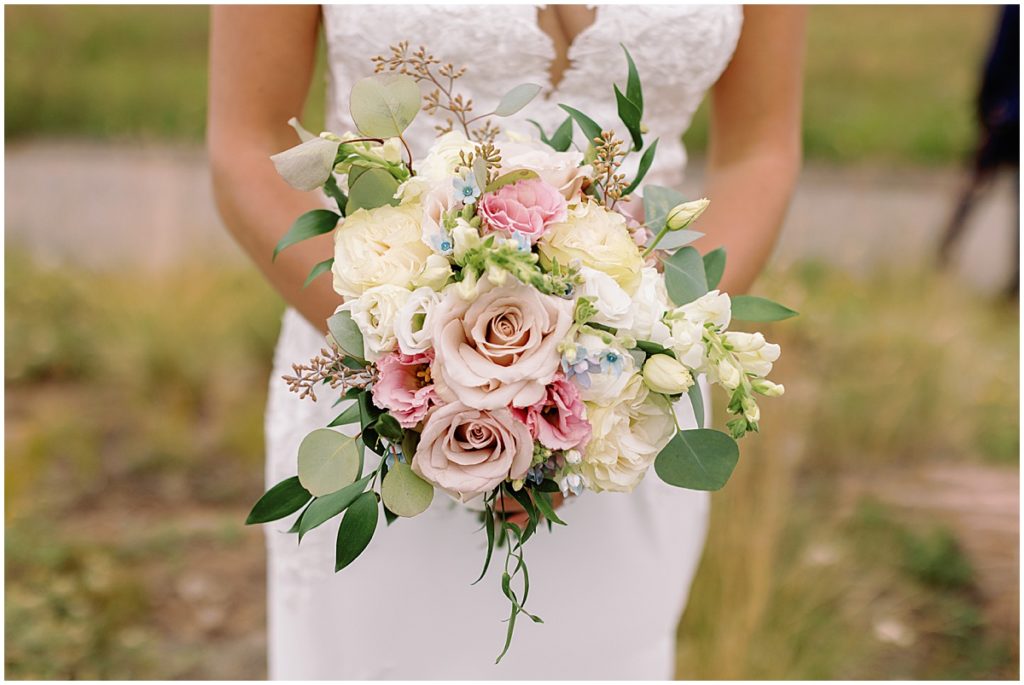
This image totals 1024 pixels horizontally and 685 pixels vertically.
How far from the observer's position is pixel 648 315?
1.12 metres

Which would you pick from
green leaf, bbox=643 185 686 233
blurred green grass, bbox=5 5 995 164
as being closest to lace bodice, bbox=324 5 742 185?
green leaf, bbox=643 185 686 233

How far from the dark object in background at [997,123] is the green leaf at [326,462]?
169 inches

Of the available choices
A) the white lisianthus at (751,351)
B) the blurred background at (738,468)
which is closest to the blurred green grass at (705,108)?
the blurred background at (738,468)

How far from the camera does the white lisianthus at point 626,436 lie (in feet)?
3.69

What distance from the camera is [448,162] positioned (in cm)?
116

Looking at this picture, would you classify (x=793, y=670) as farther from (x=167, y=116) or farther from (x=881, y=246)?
(x=167, y=116)

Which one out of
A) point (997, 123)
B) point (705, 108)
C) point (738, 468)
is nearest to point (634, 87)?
point (738, 468)

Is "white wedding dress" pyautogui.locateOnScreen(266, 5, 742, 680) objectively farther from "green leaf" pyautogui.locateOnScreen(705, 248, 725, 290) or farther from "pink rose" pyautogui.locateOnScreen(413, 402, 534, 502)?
"pink rose" pyautogui.locateOnScreen(413, 402, 534, 502)

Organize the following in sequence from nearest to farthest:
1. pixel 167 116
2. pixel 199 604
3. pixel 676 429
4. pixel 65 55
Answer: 1. pixel 676 429
2. pixel 199 604
3. pixel 167 116
4. pixel 65 55

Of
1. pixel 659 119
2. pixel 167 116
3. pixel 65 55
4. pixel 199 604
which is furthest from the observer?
pixel 65 55

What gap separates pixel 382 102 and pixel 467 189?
16 centimetres

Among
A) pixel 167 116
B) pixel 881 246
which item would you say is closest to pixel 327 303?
pixel 881 246

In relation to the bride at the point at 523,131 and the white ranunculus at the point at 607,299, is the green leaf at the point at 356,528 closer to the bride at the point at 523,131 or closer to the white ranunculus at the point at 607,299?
the white ranunculus at the point at 607,299

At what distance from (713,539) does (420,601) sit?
1213mm
